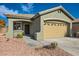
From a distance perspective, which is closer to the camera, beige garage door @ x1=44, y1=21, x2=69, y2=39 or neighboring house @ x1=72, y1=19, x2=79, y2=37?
beige garage door @ x1=44, y1=21, x2=69, y2=39

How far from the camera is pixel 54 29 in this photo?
17438 mm

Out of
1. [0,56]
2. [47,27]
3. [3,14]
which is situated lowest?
[0,56]

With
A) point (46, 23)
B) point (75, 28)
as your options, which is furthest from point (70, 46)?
point (75, 28)

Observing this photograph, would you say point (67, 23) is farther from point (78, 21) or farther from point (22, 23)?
point (22, 23)

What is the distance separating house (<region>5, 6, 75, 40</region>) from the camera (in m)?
16.9

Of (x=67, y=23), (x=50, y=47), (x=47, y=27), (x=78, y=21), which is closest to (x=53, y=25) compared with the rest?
(x=47, y=27)

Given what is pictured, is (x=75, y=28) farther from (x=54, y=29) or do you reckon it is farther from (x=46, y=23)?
(x=46, y=23)

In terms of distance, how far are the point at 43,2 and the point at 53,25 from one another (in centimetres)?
303

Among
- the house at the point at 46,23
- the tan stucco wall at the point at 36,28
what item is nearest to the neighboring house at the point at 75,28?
the house at the point at 46,23

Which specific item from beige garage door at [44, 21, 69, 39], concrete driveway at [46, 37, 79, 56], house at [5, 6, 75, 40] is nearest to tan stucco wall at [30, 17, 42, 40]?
house at [5, 6, 75, 40]

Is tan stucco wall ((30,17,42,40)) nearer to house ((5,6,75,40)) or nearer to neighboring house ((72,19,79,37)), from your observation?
house ((5,6,75,40))

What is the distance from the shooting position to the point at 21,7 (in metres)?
17.0

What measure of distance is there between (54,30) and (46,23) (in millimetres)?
1275

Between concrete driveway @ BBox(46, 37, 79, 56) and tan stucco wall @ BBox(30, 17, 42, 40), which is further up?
tan stucco wall @ BBox(30, 17, 42, 40)
